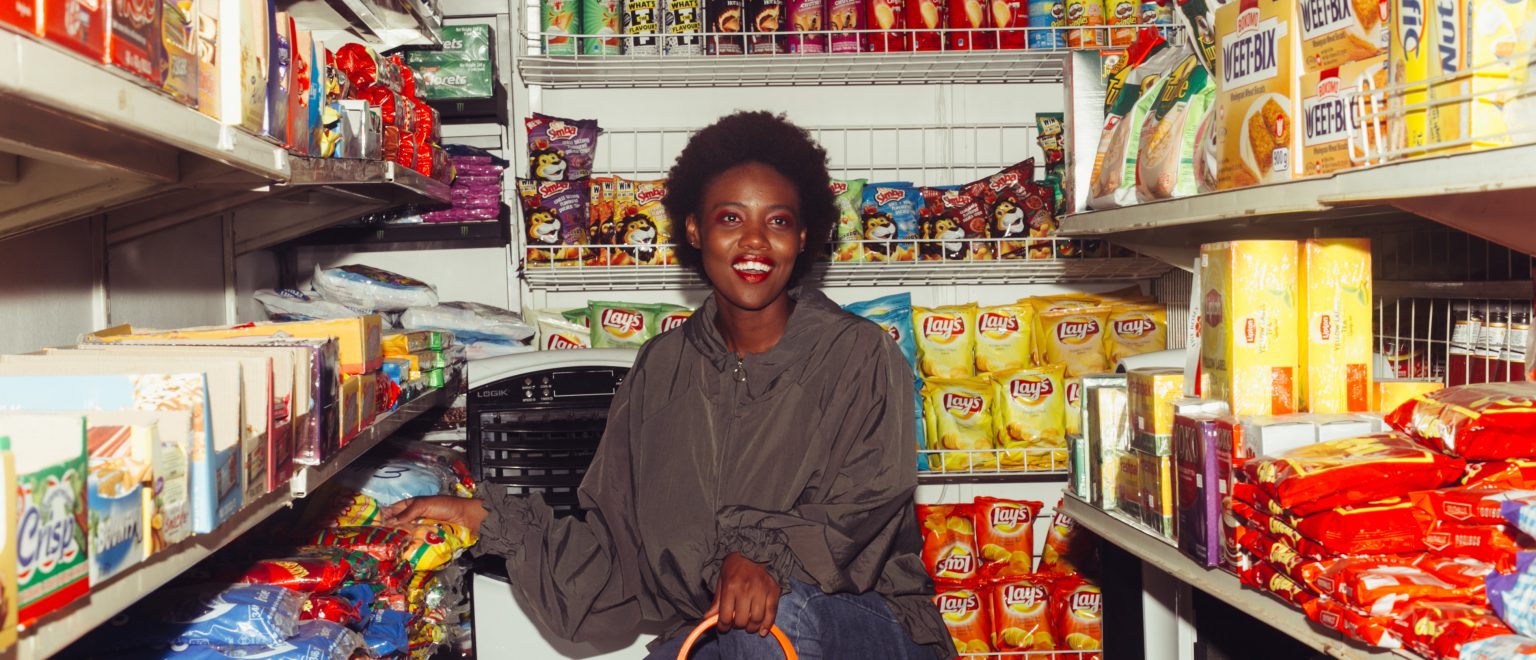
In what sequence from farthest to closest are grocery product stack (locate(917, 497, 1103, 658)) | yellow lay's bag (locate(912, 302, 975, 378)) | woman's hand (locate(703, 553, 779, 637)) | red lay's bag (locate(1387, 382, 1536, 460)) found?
1. yellow lay's bag (locate(912, 302, 975, 378))
2. grocery product stack (locate(917, 497, 1103, 658))
3. woman's hand (locate(703, 553, 779, 637))
4. red lay's bag (locate(1387, 382, 1536, 460))

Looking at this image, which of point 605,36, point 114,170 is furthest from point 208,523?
point 605,36

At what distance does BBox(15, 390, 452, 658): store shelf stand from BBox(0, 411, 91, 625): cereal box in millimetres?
20

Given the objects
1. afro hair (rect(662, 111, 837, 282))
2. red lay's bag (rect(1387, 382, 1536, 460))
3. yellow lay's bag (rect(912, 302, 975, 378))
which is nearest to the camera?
red lay's bag (rect(1387, 382, 1536, 460))

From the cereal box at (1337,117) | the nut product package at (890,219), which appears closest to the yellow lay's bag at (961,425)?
the nut product package at (890,219)

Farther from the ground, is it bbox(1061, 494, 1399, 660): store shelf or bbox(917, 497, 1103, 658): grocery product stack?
bbox(1061, 494, 1399, 660): store shelf

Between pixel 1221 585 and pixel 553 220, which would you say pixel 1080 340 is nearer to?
pixel 553 220

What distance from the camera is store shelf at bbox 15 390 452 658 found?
2.77ft

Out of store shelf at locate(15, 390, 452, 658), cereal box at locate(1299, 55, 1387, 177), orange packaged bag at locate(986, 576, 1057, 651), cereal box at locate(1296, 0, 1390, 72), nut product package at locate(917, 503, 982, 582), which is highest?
cereal box at locate(1296, 0, 1390, 72)

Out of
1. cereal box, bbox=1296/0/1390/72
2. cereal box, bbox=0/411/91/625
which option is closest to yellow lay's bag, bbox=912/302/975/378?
Answer: cereal box, bbox=1296/0/1390/72

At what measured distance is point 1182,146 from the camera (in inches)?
73.2

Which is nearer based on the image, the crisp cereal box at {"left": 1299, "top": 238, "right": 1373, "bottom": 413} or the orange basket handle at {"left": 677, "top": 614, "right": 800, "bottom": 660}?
the crisp cereal box at {"left": 1299, "top": 238, "right": 1373, "bottom": 413}

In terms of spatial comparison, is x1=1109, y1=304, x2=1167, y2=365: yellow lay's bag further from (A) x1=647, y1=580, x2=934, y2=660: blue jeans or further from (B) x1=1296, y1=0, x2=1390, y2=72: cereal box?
(B) x1=1296, y1=0, x2=1390, y2=72: cereal box

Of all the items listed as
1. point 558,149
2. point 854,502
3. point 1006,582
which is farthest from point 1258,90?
point 558,149

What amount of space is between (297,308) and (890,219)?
5.31 ft
